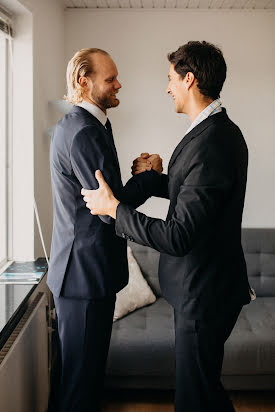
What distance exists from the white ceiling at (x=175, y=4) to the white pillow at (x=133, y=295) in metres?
1.81

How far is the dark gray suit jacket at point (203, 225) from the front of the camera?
143 cm

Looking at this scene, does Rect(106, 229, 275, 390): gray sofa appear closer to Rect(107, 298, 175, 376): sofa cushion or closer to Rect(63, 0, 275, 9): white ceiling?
Rect(107, 298, 175, 376): sofa cushion

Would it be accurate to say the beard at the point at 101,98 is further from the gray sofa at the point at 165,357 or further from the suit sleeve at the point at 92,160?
the gray sofa at the point at 165,357

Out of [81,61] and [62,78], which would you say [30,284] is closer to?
[81,61]

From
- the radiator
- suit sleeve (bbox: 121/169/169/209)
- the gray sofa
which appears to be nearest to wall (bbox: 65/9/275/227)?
the gray sofa

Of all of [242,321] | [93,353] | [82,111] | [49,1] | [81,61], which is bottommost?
[242,321]

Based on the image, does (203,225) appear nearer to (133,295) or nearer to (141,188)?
(141,188)

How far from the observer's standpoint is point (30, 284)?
2203 mm

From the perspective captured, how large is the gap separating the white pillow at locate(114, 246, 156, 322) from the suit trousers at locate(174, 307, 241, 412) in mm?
1226

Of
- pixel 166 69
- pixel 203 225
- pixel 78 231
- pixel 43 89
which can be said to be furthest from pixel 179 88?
pixel 166 69

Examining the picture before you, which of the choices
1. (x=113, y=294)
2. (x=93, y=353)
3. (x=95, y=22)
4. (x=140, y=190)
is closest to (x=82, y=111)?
(x=140, y=190)

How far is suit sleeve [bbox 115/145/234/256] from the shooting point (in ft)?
4.66

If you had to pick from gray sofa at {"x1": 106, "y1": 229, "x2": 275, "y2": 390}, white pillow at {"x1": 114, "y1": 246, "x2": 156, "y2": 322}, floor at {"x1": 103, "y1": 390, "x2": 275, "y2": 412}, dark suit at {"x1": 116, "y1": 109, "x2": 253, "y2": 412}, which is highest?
dark suit at {"x1": 116, "y1": 109, "x2": 253, "y2": 412}

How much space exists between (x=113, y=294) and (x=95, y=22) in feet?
8.28
